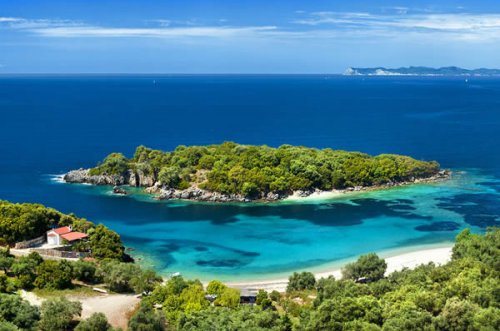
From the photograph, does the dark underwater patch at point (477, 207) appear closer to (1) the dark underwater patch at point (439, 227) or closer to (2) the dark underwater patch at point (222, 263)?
(1) the dark underwater patch at point (439, 227)

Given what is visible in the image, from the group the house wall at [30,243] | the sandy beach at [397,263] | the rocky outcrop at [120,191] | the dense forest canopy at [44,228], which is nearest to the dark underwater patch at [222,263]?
the sandy beach at [397,263]

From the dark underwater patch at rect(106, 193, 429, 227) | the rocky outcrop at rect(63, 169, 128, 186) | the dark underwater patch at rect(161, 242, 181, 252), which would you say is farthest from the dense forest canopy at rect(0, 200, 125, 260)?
the rocky outcrop at rect(63, 169, 128, 186)

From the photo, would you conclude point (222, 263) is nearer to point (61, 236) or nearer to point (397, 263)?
point (61, 236)

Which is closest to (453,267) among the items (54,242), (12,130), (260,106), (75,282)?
(75,282)

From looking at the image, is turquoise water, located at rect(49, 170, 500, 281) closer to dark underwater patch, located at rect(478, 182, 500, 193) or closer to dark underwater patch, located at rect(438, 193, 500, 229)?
dark underwater patch, located at rect(438, 193, 500, 229)

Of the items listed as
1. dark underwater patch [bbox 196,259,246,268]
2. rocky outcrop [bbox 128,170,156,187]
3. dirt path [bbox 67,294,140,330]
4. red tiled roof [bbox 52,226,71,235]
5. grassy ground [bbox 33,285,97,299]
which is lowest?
dark underwater patch [bbox 196,259,246,268]

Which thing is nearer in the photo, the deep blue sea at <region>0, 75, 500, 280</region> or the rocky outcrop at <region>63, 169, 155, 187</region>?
the deep blue sea at <region>0, 75, 500, 280</region>

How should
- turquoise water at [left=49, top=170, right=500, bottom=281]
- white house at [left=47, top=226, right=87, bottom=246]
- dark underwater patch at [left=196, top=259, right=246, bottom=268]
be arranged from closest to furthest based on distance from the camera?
dark underwater patch at [left=196, top=259, right=246, bottom=268]
white house at [left=47, top=226, right=87, bottom=246]
turquoise water at [left=49, top=170, right=500, bottom=281]
